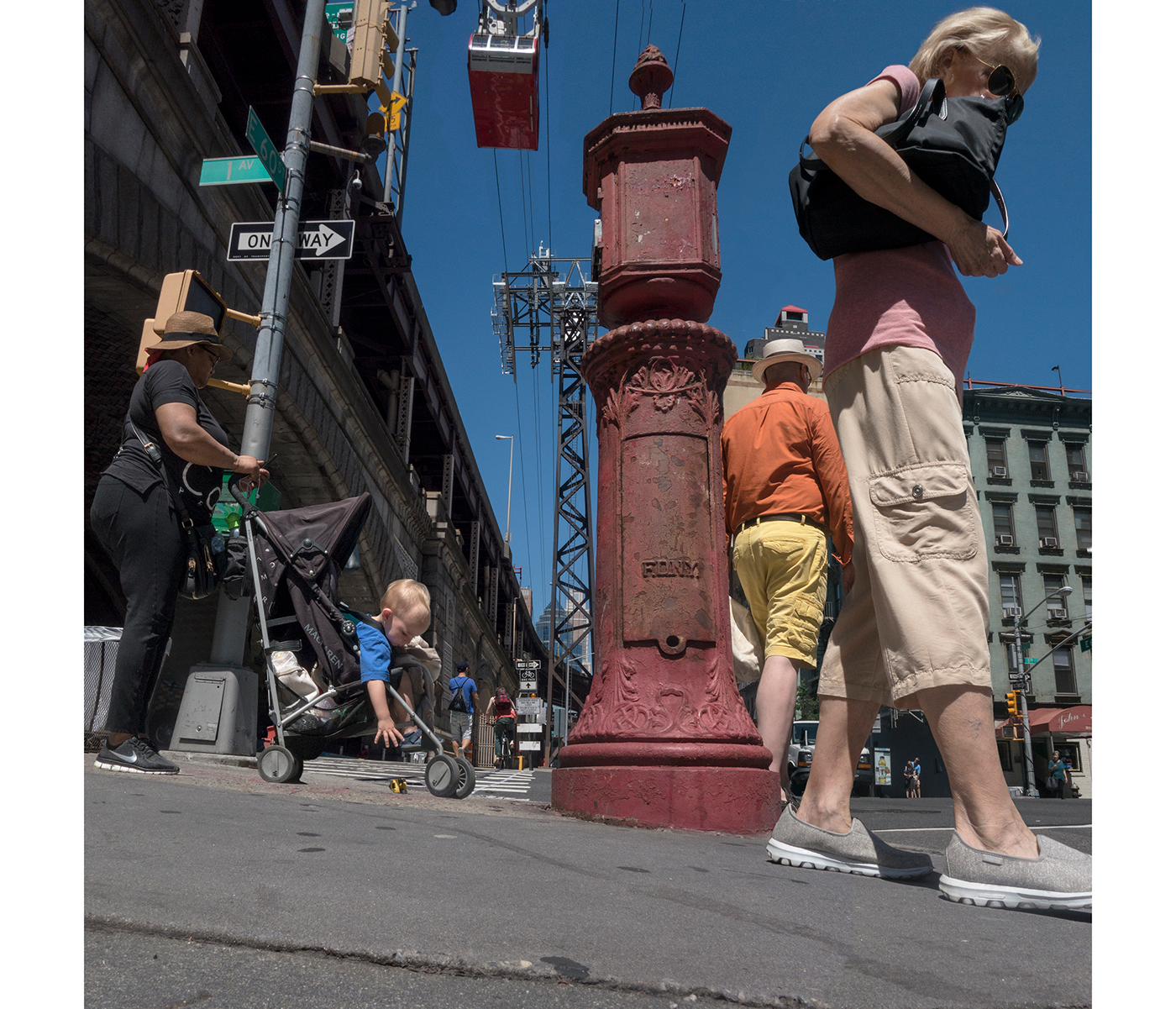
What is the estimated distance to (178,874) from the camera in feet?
4.97

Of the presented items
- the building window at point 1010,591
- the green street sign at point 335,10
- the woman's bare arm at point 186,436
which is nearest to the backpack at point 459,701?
the green street sign at point 335,10

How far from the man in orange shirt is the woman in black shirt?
2.16 metres

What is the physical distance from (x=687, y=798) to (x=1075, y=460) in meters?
49.5

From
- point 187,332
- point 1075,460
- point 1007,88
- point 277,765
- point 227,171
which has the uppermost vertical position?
point 1075,460

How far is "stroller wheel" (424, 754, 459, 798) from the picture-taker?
191 inches

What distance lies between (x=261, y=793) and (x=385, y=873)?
5.62 ft

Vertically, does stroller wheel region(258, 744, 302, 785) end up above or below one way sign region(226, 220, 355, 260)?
below

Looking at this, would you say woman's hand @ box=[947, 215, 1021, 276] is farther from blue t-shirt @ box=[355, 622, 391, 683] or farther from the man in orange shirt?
blue t-shirt @ box=[355, 622, 391, 683]

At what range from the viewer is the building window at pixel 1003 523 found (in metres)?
45.9

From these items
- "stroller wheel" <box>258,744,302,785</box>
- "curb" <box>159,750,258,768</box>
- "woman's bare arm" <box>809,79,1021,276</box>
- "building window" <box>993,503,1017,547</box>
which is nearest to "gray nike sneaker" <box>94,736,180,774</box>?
"stroller wheel" <box>258,744,302,785</box>

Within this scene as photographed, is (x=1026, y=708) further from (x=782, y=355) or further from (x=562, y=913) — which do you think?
(x=562, y=913)

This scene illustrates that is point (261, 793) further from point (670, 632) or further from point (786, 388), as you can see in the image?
point (786, 388)

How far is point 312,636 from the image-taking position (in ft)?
16.2

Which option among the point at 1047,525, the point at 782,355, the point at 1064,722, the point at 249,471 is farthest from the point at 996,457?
the point at 249,471
